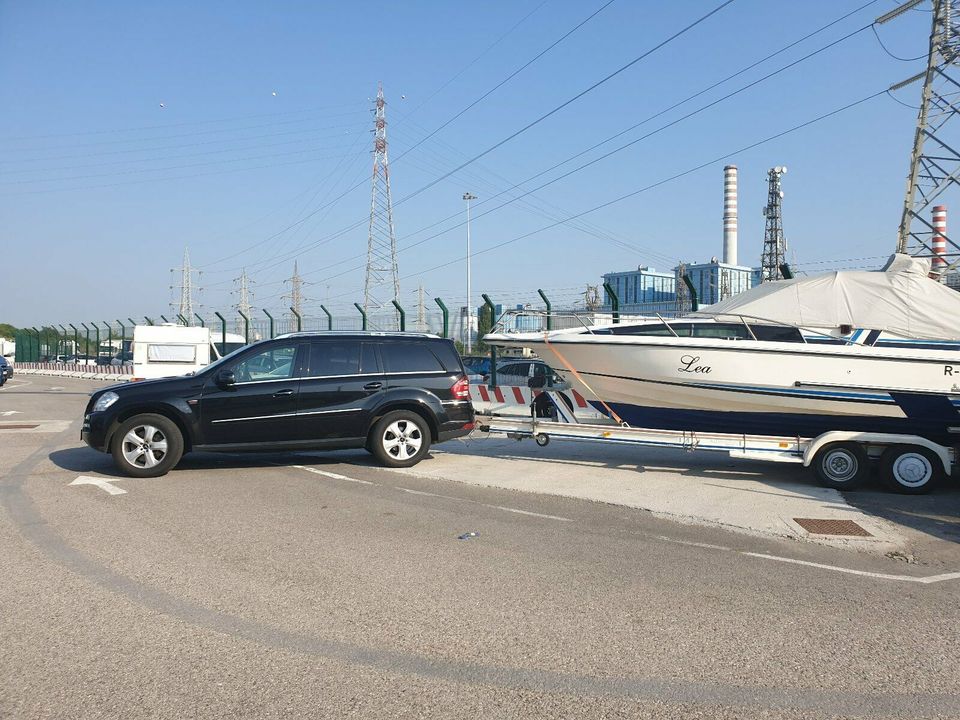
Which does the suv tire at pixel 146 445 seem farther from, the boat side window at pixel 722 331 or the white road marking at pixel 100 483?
the boat side window at pixel 722 331

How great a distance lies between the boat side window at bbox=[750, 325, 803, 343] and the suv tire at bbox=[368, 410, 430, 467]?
441cm

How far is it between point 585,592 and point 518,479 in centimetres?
420

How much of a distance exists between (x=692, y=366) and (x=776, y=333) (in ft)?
3.99

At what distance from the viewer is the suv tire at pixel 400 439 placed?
9906mm

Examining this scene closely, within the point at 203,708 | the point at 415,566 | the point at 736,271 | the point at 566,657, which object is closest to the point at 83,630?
the point at 203,708

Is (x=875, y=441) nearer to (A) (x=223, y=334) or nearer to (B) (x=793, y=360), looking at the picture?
(B) (x=793, y=360)

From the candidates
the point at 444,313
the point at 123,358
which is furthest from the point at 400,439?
the point at 123,358

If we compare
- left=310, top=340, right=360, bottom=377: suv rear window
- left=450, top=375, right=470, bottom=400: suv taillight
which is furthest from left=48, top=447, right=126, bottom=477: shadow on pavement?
left=450, top=375, right=470, bottom=400: suv taillight

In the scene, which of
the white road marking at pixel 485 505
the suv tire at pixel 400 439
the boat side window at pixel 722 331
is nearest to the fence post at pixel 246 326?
the suv tire at pixel 400 439

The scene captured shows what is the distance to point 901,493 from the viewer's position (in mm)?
8742

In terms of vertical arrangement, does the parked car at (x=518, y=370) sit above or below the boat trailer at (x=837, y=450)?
above

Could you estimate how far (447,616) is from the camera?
4.62 metres

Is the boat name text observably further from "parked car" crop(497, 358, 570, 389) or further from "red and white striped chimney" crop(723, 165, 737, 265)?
"red and white striped chimney" crop(723, 165, 737, 265)

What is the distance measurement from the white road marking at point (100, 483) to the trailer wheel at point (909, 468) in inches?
336
